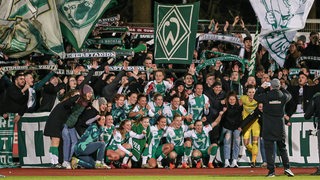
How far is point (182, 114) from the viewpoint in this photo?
31922 mm

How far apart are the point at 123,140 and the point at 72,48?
9.07 ft

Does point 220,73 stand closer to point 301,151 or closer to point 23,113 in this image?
point 301,151

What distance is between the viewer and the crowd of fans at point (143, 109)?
103ft

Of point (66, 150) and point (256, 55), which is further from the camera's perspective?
point (256, 55)

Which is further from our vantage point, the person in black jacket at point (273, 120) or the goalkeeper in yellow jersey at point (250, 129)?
the goalkeeper in yellow jersey at point (250, 129)

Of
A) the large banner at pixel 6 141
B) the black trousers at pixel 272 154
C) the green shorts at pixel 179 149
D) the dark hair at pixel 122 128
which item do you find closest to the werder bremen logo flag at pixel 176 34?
the dark hair at pixel 122 128

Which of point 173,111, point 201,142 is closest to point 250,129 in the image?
point 201,142

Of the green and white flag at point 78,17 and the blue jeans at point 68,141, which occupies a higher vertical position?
the green and white flag at point 78,17

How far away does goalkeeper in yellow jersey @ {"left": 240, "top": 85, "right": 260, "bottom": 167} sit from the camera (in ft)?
105

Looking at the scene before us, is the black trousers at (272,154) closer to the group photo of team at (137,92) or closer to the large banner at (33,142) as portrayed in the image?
the group photo of team at (137,92)

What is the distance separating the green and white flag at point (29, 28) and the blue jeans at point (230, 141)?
4.35 m

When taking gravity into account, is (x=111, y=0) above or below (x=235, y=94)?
above

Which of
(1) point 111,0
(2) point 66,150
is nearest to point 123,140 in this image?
(2) point 66,150

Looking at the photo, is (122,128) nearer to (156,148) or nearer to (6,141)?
(156,148)
